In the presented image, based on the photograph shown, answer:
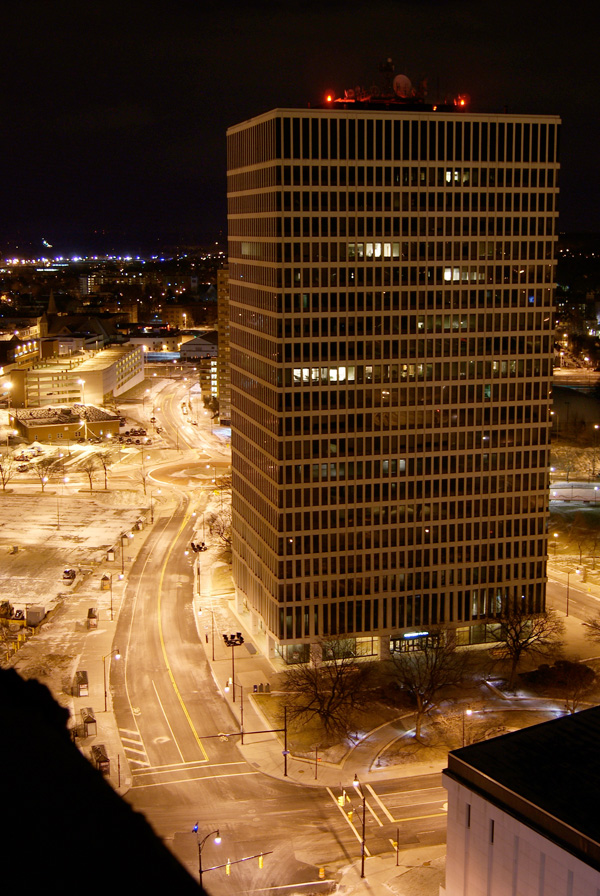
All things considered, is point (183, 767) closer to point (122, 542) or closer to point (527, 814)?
point (527, 814)

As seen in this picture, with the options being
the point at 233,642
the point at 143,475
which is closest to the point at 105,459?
the point at 143,475

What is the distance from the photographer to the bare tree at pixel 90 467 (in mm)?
163875

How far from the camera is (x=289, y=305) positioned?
85500 mm

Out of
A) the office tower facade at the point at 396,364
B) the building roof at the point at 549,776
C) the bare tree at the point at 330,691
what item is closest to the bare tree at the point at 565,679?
the office tower facade at the point at 396,364

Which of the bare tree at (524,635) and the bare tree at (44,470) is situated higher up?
the bare tree at (524,635)

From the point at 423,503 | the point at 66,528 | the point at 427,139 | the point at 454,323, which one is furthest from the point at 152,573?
the point at 427,139

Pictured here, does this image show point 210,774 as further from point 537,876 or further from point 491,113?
point 491,113

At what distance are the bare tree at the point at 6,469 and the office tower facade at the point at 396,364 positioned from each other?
81164 millimetres

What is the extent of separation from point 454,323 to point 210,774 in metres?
43.9

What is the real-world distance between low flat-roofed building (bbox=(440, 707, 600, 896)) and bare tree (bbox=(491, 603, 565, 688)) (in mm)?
29775

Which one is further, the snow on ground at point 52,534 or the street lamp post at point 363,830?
the snow on ground at point 52,534

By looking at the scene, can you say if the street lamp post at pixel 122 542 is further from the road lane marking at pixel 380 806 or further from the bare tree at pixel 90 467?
the road lane marking at pixel 380 806

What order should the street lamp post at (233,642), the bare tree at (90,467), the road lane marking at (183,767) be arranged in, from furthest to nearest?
the bare tree at (90,467)
the street lamp post at (233,642)
the road lane marking at (183,767)

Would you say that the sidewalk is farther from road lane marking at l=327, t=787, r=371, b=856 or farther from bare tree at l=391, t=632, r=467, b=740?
bare tree at l=391, t=632, r=467, b=740
